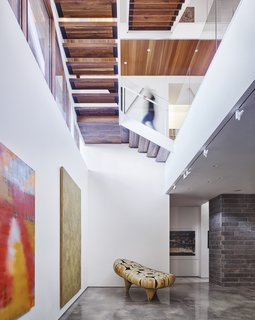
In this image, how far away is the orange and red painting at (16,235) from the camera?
3869 mm

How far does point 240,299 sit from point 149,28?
605 centimetres

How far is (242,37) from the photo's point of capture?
14.3ft

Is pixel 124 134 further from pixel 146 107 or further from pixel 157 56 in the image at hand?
pixel 157 56

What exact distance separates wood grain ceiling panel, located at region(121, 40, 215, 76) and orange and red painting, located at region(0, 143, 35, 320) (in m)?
6.85

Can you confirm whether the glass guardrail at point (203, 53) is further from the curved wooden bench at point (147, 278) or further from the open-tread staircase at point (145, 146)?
the curved wooden bench at point (147, 278)

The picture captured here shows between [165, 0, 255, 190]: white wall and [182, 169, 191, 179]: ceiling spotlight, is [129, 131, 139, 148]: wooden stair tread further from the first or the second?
[165, 0, 255, 190]: white wall

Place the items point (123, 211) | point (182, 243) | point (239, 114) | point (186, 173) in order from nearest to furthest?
point (239, 114) < point (186, 173) < point (123, 211) < point (182, 243)

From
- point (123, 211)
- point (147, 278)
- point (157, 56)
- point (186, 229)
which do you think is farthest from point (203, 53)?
point (186, 229)

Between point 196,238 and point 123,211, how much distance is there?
14.0ft

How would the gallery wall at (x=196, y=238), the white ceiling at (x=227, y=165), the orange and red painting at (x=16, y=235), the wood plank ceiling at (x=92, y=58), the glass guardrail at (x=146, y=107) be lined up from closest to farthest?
1. the orange and red painting at (x=16, y=235)
2. the white ceiling at (x=227, y=165)
3. the wood plank ceiling at (x=92, y=58)
4. the glass guardrail at (x=146, y=107)
5. the gallery wall at (x=196, y=238)

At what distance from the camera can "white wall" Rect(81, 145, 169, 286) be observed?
1248 cm

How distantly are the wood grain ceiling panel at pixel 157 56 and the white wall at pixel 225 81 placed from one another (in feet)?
12.7

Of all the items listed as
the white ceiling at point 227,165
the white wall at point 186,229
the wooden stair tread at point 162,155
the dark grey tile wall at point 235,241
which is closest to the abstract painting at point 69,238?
the white ceiling at point 227,165

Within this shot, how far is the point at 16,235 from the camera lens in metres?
4.32
